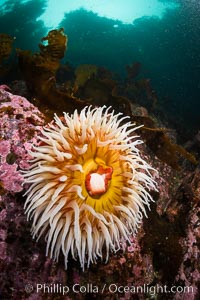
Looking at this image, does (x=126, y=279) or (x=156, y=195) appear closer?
(x=126, y=279)

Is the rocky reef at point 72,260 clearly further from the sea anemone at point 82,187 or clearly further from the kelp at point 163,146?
the sea anemone at point 82,187

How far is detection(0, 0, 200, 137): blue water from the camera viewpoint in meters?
12.8

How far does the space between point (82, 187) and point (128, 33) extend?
13.5 metres

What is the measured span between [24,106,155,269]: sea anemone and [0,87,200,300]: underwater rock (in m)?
0.22

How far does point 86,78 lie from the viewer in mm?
6688

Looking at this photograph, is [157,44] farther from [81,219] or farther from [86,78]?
[81,219]

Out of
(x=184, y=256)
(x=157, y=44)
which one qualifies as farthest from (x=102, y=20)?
(x=184, y=256)

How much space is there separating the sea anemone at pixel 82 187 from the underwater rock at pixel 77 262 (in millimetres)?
219

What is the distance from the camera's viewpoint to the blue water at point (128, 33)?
42.1ft

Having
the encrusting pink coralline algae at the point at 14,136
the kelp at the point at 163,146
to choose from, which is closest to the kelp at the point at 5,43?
the encrusting pink coralline algae at the point at 14,136

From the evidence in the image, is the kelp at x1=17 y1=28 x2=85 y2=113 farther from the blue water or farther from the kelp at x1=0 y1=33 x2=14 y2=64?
the blue water

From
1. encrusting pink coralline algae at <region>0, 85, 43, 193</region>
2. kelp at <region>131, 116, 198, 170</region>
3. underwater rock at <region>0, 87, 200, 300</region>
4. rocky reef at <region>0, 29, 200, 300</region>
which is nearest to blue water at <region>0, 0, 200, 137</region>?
kelp at <region>131, 116, 198, 170</region>

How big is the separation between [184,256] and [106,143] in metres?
2.14

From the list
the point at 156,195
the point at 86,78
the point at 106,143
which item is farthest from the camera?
the point at 86,78
